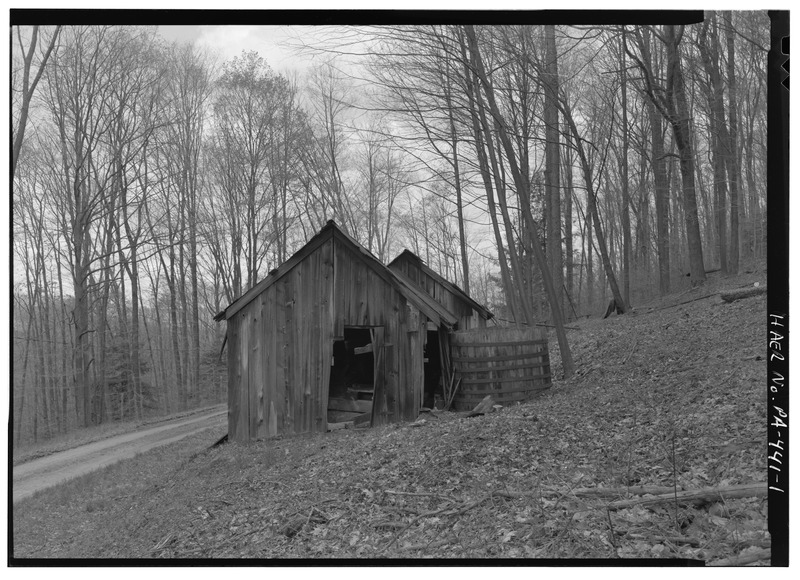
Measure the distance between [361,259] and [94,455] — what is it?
917 cm

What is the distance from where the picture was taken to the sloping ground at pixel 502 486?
14.1ft

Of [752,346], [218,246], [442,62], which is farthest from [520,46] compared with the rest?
[218,246]

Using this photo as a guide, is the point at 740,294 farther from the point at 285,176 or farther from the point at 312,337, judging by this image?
the point at 285,176

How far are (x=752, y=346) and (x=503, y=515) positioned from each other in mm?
5001

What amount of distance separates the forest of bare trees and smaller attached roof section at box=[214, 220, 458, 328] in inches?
83.4

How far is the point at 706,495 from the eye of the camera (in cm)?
433

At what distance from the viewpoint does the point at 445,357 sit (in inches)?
478

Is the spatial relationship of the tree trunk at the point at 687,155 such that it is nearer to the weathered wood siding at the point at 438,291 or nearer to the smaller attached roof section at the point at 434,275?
the weathered wood siding at the point at 438,291

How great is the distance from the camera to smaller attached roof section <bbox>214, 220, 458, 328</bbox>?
1137 cm

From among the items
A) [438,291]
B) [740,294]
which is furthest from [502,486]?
[438,291]

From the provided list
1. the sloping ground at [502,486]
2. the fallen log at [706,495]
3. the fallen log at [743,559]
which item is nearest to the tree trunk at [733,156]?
the sloping ground at [502,486]

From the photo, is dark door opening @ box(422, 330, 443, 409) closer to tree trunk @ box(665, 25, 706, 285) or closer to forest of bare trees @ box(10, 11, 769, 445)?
forest of bare trees @ box(10, 11, 769, 445)

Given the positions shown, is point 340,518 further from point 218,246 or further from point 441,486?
point 218,246

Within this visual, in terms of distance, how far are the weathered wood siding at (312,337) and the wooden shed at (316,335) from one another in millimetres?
21
